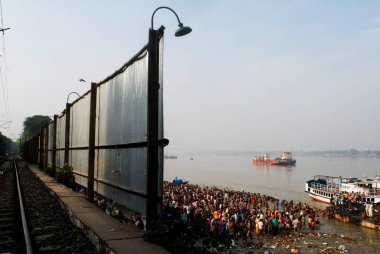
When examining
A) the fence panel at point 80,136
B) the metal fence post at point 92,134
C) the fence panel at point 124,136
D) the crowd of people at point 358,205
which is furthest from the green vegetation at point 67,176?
the crowd of people at point 358,205

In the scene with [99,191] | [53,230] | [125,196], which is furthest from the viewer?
[99,191]

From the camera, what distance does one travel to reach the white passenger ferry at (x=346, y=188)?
46000 mm

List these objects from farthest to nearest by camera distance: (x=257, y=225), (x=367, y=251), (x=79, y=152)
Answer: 1. (x=257, y=225)
2. (x=367, y=251)
3. (x=79, y=152)

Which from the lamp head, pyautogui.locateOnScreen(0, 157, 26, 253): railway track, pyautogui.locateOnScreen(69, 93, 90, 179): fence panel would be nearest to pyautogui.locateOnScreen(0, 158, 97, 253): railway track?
pyautogui.locateOnScreen(0, 157, 26, 253): railway track

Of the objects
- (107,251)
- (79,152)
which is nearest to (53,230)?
(107,251)

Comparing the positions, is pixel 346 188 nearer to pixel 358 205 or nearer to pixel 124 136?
pixel 358 205

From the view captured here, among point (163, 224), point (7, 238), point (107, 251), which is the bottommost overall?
point (7, 238)

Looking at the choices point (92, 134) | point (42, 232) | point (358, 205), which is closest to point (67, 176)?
point (92, 134)

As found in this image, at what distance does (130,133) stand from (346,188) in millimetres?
51206

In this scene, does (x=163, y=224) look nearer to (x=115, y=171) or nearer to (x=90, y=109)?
(x=115, y=171)

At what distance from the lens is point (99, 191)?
9602 millimetres

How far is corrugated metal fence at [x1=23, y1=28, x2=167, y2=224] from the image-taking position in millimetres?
5879

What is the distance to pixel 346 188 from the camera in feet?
167

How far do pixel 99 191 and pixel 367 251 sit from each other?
22343mm
